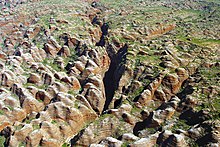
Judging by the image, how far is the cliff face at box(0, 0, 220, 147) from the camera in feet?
149

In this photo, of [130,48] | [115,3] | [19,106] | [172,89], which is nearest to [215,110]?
[172,89]

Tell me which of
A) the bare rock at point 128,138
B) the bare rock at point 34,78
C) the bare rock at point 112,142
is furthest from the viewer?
the bare rock at point 34,78

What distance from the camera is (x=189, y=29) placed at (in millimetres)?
84938

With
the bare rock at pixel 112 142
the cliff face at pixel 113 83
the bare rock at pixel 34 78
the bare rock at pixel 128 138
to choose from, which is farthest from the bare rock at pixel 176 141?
the bare rock at pixel 34 78

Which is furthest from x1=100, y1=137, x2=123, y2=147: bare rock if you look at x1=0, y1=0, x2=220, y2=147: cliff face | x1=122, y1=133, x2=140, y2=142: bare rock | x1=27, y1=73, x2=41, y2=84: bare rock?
x1=27, y1=73, x2=41, y2=84: bare rock

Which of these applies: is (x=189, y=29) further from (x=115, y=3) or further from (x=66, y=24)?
(x=115, y=3)

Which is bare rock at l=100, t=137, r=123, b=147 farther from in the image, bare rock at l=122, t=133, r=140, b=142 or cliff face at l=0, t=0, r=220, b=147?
bare rock at l=122, t=133, r=140, b=142

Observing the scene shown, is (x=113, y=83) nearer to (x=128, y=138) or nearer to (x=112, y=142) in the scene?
(x=128, y=138)

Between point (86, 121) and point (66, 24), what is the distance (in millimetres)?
52674

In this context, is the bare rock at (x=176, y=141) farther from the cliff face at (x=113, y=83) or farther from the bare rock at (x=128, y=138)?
the bare rock at (x=128, y=138)

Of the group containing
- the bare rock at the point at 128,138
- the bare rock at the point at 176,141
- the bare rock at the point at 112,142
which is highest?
the bare rock at the point at 176,141

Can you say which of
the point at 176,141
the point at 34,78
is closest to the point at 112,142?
the point at 176,141

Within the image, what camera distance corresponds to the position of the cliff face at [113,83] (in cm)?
4547

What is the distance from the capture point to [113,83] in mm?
68938
